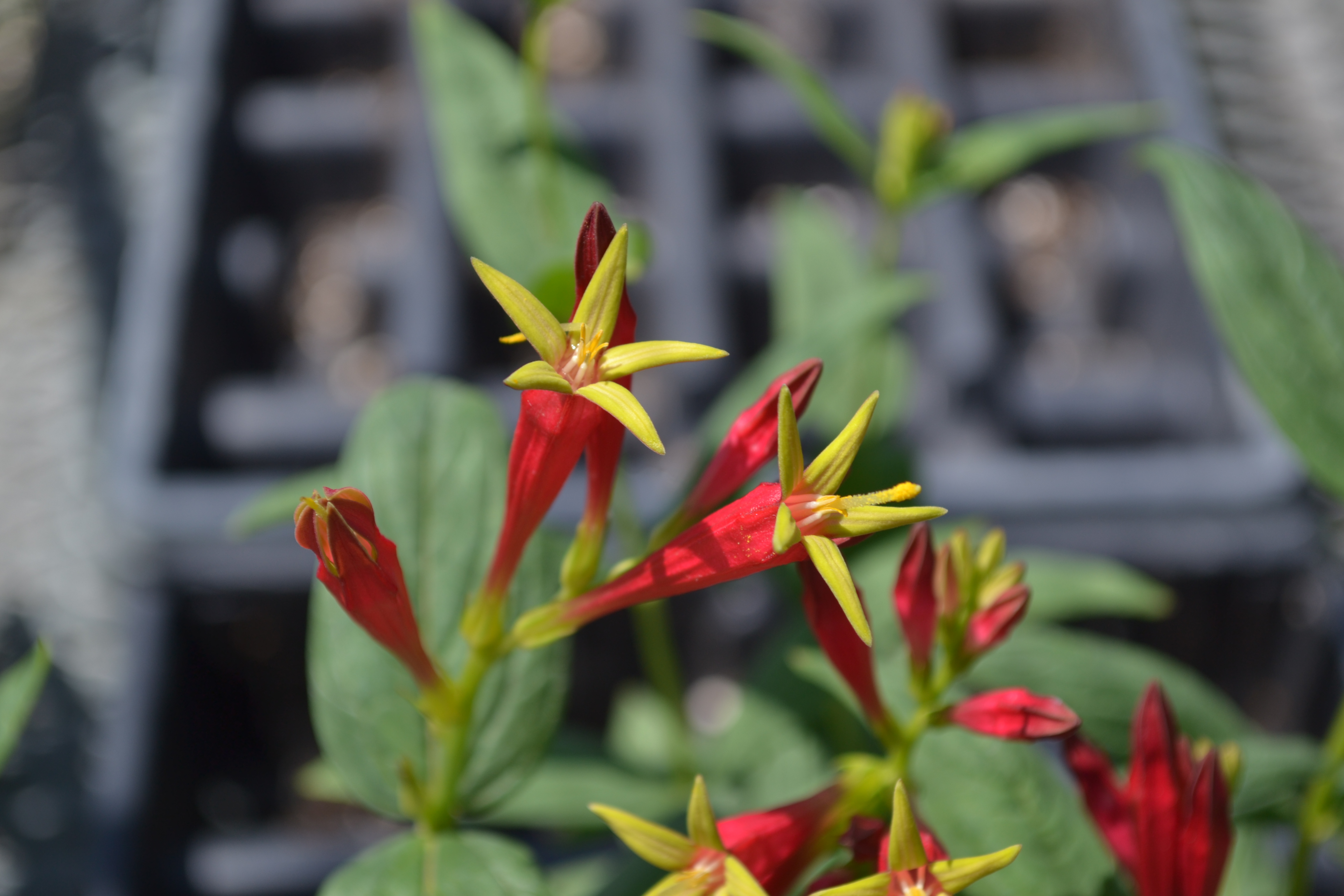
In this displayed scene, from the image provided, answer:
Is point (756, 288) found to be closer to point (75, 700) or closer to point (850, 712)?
point (850, 712)

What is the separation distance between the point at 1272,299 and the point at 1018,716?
18 cm

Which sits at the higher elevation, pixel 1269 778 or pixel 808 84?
pixel 808 84

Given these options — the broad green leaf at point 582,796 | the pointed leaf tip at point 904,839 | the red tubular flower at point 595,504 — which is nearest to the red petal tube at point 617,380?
the red tubular flower at point 595,504

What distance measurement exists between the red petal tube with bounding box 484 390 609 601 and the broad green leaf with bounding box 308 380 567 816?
0.19 feet

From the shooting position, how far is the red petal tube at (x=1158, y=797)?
311 millimetres

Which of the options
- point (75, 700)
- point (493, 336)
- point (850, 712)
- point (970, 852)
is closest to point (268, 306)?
point (493, 336)

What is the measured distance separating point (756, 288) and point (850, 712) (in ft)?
1.35

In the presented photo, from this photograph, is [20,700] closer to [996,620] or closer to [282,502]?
[282,502]

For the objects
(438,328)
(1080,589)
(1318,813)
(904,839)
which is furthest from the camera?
(438,328)

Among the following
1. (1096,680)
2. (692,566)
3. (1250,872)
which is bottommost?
(1250,872)

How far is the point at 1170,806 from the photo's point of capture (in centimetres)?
31

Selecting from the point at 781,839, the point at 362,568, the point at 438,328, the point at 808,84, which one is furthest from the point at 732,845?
the point at 438,328

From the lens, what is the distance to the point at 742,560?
270 millimetres

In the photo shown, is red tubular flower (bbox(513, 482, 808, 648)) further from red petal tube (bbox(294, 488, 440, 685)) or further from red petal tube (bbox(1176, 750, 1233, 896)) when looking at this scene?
red petal tube (bbox(1176, 750, 1233, 896))
